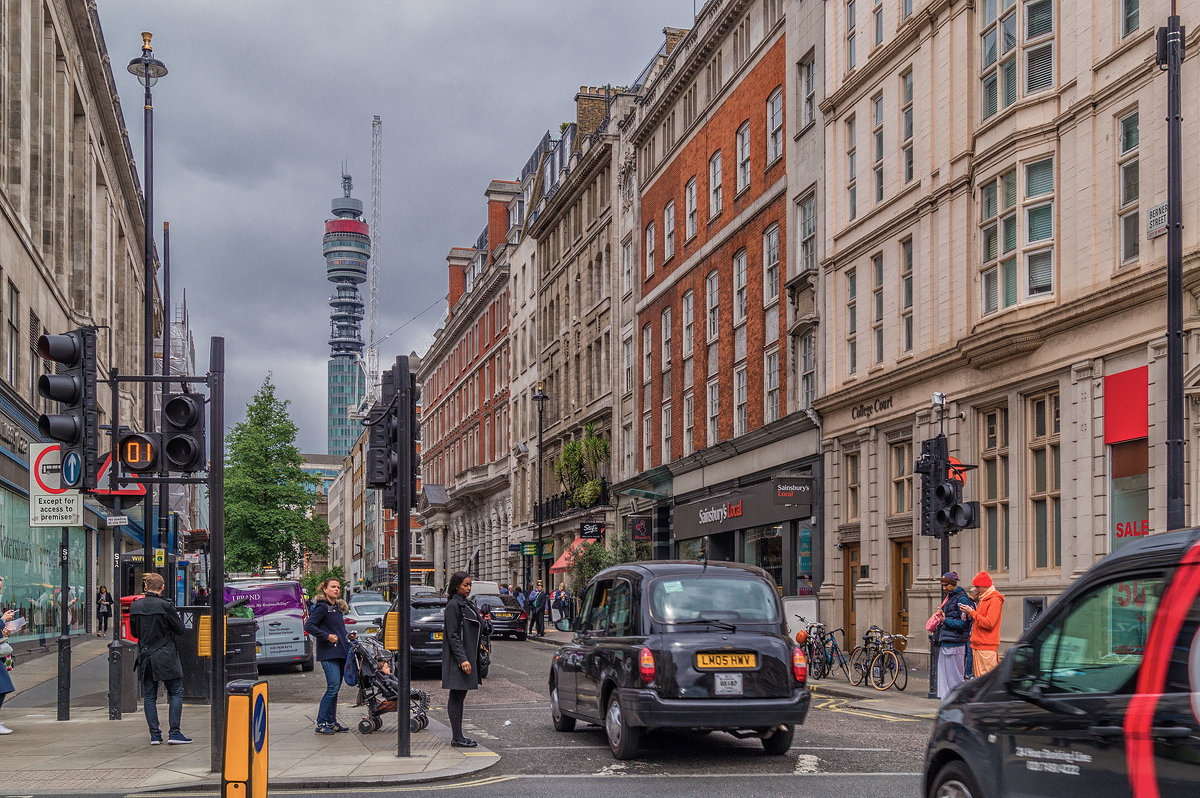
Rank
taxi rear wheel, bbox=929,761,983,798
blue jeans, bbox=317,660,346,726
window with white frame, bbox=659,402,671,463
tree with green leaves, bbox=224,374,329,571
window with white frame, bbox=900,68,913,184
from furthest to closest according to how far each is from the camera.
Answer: tree with green leaves, bbox=224,374,329,571 < window with white frame, bbox=659,402,671,463 < window with white frame, bbox=900,68,913,184 < blue jeans, bbox=317,660,346,726 < taxi rear wheel, bbox=929,761,983,798

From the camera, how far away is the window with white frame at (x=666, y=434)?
44250 millimetres

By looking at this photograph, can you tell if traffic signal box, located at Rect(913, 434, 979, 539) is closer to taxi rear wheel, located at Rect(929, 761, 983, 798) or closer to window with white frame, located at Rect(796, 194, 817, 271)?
taxi rear wheel, located at Rect(929, 761, 983, 798)

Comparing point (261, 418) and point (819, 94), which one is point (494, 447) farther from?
point (819, 94)

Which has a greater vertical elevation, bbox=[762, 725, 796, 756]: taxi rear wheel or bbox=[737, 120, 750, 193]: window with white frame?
bbox=[737, 120, 750, 193]: window with white frame

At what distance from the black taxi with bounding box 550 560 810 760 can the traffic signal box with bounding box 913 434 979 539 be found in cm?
673

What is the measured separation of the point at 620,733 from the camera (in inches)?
481

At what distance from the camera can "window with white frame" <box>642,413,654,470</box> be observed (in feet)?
151

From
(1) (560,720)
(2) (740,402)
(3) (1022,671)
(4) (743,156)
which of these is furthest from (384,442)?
A: (4) (743,156)

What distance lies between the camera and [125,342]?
56219mm

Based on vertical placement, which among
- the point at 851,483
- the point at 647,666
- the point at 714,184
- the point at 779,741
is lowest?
the point at 779,741

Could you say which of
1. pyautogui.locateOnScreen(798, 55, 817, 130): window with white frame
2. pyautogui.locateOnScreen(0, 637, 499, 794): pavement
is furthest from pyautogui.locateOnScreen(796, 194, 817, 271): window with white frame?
pyautogui.locateOnScreen(0, 637, 499, 794): pavement

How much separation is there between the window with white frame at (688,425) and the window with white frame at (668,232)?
522cm

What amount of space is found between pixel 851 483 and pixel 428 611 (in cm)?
1058

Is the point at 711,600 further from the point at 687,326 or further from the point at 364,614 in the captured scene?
the point at 687,326
